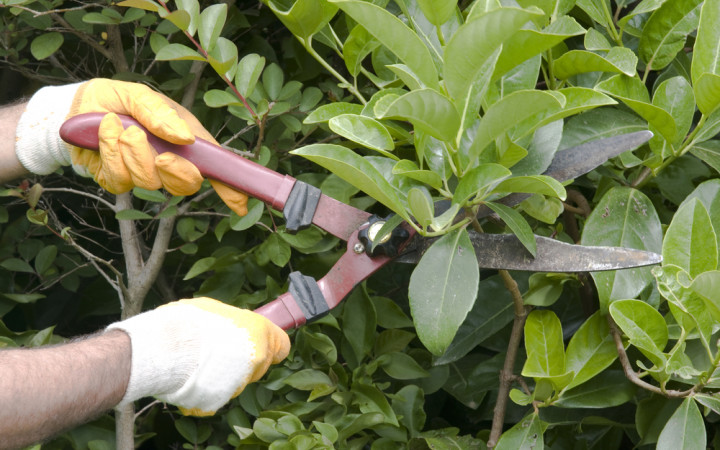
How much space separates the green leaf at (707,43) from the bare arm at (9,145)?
1068 millimetres

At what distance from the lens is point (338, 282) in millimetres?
1126

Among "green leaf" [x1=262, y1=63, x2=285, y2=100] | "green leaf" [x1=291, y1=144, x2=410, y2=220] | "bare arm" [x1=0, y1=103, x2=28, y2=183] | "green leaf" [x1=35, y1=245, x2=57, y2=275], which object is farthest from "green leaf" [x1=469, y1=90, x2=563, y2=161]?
"green leaf" [x1=35, y1=245, x2=57, y2=275]

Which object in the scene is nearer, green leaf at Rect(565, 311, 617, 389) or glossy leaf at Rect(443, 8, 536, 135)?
glossy leaf at Rect(443, 8, 536, 135)

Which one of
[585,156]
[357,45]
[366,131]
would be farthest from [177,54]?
[585,156]

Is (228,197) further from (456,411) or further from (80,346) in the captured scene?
(456,411)

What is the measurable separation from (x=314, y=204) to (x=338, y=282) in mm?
120

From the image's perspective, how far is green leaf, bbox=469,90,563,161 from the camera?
76 cm

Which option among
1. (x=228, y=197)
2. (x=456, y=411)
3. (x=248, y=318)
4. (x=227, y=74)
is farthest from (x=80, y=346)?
(x=456, y=411)

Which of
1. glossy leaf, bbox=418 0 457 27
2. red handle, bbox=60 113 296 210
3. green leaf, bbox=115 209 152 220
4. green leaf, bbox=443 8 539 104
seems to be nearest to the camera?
green leaf, bbox=443 8 539 104

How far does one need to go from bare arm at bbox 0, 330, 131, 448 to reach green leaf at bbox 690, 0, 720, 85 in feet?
2.68

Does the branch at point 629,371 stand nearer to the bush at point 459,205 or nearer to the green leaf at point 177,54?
the bush at point 459,205

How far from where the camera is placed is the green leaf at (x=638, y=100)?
96 centimetres

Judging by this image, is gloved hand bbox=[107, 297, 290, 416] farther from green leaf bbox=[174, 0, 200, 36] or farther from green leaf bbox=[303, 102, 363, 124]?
green leaf bbox=[174, 0, 200, 36]

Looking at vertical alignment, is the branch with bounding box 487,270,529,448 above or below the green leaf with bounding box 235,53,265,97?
below
